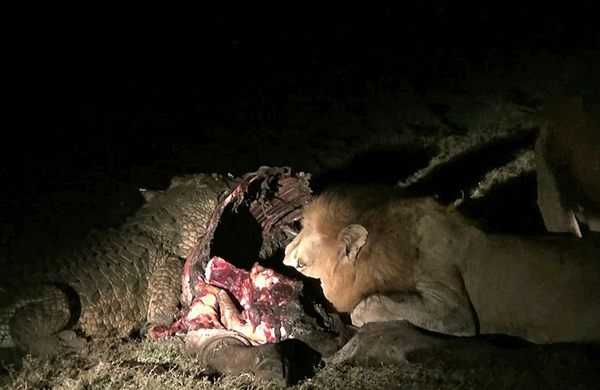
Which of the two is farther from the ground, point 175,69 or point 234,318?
point 175,69

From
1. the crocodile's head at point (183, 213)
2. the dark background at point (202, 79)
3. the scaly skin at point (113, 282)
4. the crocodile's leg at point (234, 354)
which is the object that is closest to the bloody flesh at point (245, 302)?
the crocodile's leg at point (234, 354)

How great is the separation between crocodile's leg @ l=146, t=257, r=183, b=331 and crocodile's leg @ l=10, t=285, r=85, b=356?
540 mm

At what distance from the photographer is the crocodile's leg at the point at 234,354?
13.3 ft

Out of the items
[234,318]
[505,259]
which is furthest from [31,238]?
[505,259]

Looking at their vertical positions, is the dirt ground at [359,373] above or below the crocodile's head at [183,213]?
below

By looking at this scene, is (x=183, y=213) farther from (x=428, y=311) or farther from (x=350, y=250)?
(x=428, y=311)

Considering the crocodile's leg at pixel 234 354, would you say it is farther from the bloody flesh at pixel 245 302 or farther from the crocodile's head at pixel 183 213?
the crocodile's head at pixel 183 213

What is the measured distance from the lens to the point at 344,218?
477 centimetres

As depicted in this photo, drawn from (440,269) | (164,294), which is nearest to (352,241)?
(440,269)

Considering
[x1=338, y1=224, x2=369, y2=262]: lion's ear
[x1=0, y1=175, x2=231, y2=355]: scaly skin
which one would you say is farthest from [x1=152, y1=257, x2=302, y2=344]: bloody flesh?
[x1=0, y1=175, x2=231, y2=355]: scaly skin

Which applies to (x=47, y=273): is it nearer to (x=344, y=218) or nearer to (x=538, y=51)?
Result: (x=344, y=218)

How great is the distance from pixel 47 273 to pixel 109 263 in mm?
478

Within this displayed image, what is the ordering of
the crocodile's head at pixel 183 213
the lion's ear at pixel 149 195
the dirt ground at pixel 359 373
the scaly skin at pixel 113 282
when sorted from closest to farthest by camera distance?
the dirt ground at pixel 359 373 → the scaly skin at pixel 113 282 → the crocodile's head at pixel 183 213 → the lion's ear at pixel 149 195

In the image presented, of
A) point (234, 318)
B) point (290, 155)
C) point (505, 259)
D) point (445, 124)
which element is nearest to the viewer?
point (505, 259)
